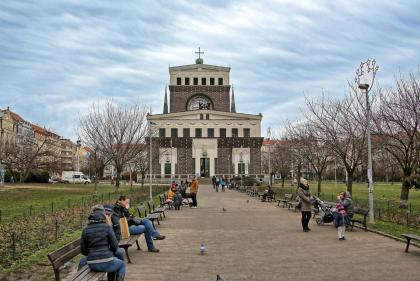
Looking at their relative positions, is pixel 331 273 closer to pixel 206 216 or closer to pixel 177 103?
pixel 206 216

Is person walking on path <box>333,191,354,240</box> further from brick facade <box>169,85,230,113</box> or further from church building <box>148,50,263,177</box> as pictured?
brick facade <box>169,85,230,113</box>

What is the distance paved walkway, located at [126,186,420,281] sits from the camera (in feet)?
30.9

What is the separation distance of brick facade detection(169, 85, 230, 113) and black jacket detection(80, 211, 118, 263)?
89406mm

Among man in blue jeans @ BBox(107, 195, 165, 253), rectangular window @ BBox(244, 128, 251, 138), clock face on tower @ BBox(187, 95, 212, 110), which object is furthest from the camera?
clock face on tower @ BBox(187, 95, 212, 110)

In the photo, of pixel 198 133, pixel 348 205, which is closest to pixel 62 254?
pixel 348 205

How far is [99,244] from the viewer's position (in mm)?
7793

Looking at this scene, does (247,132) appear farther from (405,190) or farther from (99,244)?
(99,244)

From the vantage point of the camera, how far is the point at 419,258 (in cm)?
1110

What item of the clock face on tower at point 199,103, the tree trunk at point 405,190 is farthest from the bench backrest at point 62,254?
the clock face on tower at point 199,103

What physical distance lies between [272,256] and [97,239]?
5.13 metres

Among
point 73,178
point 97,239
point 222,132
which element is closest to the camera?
point 97,239

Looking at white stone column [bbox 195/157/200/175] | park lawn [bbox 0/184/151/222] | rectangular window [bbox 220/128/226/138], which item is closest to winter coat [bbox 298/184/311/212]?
park lawn [bbox 0/184/151/222]

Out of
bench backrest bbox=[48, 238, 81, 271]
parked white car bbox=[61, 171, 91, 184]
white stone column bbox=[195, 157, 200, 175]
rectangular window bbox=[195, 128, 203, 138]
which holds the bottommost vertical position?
bench backrest bbox=[48, 238, 81, 271]

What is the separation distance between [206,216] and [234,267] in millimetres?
12403
